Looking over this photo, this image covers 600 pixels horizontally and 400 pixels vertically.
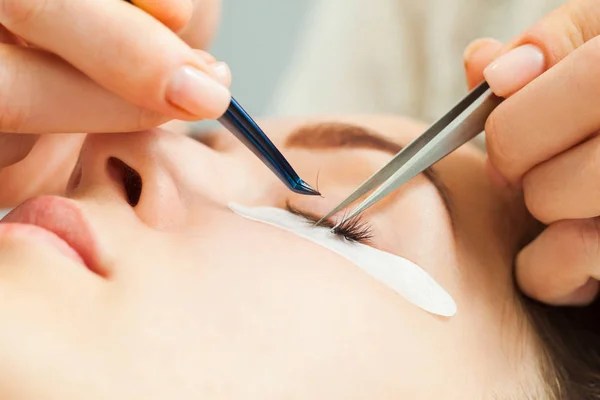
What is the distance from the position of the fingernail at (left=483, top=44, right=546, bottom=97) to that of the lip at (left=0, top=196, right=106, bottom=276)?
440 millimetres

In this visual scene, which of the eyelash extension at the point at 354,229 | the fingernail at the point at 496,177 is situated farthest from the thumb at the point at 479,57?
the eyelash extension at the point at 354,229

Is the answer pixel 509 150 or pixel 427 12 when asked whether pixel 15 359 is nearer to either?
pixel 509 150

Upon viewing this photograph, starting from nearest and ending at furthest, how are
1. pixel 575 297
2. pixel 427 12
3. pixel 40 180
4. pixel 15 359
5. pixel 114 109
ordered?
pixel 15 359
pixel 114 109
pixel 575 297
pixel 40 180
pixel 427 12

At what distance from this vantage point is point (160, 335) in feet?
1.67

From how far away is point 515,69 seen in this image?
646 mm

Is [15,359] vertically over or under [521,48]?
under

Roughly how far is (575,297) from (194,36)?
634 mm

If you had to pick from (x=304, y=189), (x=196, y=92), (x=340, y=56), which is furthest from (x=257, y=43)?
(x=196, y=92)

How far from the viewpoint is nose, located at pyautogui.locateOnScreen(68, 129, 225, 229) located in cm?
62

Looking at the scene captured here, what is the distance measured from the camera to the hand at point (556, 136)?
1.95 ft

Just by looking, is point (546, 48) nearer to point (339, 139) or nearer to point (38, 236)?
point (339, 139)

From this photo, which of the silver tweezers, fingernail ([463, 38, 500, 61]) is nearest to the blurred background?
fingernail ([463, 38, 500, 61])

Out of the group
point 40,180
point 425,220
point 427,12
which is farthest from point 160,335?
point 427,12

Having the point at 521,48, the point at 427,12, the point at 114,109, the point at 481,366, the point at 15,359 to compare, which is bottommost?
the point at 15,359
